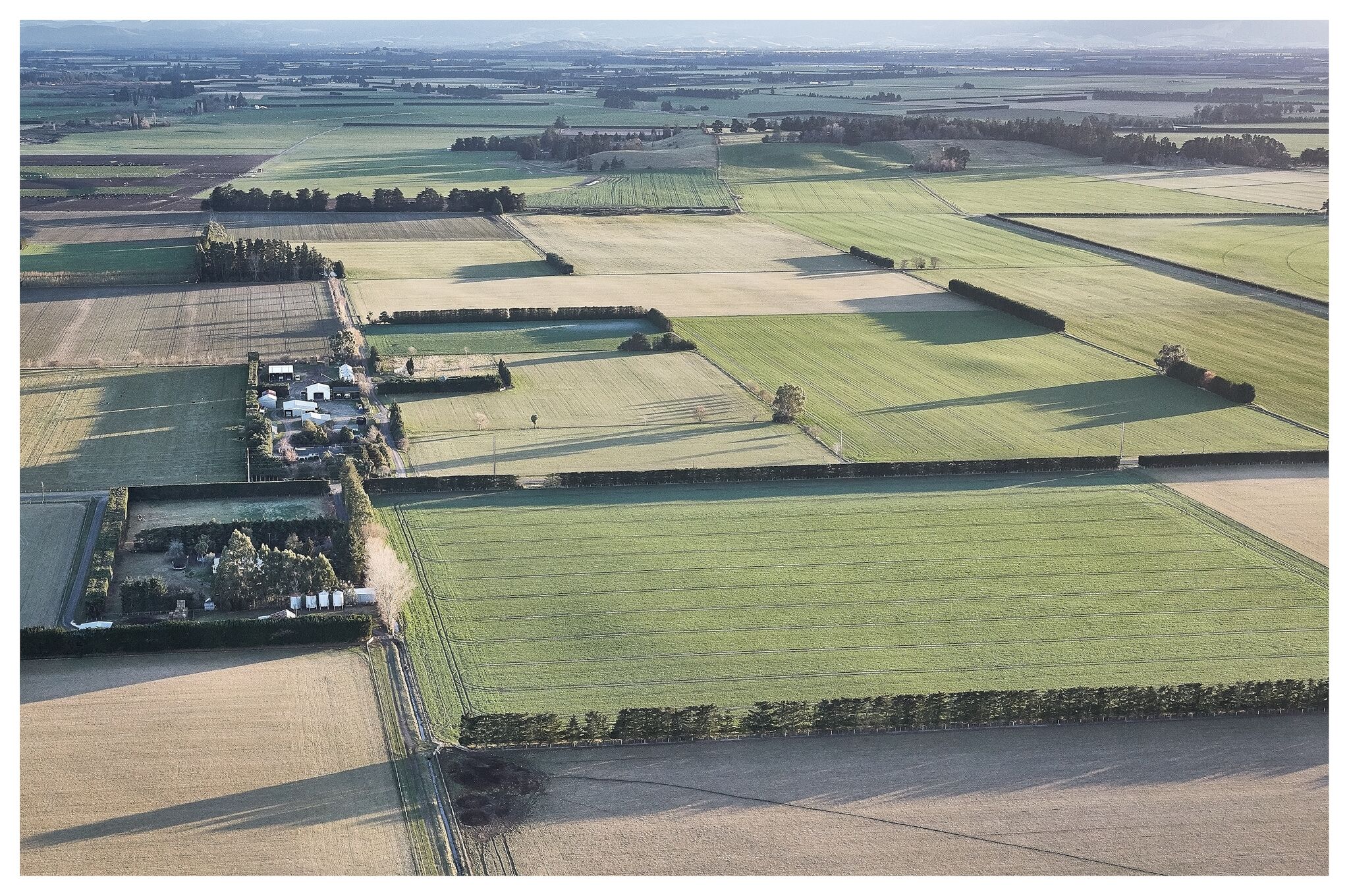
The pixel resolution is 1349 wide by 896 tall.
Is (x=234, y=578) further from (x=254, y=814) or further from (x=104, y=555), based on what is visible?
(x=254, y=814)

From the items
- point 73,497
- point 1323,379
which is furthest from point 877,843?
point 1323,379

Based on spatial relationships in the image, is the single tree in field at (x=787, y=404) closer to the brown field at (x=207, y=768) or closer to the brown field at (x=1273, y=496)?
the brown field at (x=1273, y=496)

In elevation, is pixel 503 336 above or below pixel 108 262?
below

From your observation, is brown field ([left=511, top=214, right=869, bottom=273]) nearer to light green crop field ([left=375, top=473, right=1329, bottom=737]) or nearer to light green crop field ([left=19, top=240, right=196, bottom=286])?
light green crop field ([left=19, top=240, right=196, bottom=286])

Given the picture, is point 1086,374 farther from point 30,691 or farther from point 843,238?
point 30,691

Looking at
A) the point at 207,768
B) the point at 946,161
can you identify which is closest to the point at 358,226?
the point at 946,161
